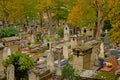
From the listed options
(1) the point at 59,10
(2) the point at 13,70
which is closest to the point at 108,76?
(2) the point at 13,70

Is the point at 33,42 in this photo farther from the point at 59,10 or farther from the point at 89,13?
the point at 59,10

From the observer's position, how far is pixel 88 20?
31844mm

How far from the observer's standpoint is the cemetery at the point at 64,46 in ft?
39.8

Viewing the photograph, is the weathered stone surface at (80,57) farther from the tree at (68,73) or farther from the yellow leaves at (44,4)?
the yellow leaves at (44,4)

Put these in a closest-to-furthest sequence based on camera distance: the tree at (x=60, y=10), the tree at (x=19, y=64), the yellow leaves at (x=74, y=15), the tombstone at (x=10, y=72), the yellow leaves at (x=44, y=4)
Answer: the tombstone at (x=10, y=72), the tree at (x=19, y=64), the yellow leaves at (x=74, y=15), the yellow leaves at (x=44, y=4), the tree at (x=60, y=10)

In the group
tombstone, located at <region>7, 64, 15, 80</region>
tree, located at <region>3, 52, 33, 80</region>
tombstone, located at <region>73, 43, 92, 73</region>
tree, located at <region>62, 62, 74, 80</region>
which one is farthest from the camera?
tombstone, located at <region>73, 43, 92, 73</region>

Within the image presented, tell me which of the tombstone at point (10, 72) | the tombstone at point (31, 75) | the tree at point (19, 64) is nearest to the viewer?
the tombstone at point (10, 72)

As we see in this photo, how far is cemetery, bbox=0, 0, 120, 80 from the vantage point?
12.1 metres

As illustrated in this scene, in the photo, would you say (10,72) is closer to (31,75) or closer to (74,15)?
(31,75)

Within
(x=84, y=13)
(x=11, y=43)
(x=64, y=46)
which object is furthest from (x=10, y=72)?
(x=84, y=13)

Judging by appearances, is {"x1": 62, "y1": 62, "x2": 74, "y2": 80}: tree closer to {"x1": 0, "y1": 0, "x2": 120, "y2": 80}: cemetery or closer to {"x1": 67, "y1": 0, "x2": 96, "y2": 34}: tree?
{"x1": 0, "y1": 0, "x2": 120, "y2": 80}: cemetery

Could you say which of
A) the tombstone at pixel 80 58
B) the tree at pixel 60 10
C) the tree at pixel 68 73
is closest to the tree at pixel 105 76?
the tree at pixel 68 73

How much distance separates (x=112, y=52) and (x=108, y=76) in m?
11.1

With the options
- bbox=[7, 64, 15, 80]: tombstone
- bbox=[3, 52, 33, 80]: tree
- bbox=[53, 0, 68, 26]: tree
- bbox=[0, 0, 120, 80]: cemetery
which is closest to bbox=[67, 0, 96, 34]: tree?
bbox=[0, 0, 120, 80]: cemetery
